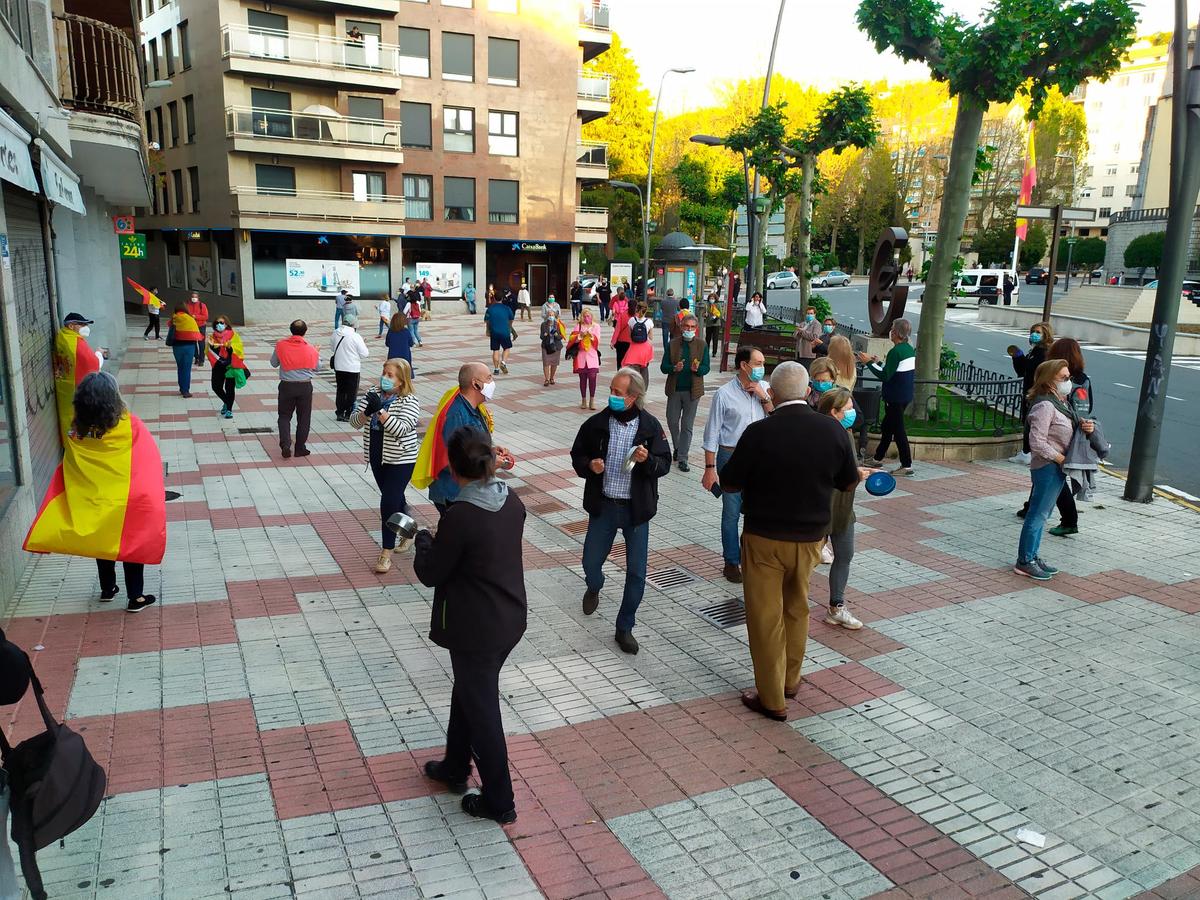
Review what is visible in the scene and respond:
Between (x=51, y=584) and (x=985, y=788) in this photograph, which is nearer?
(x=985, y=788)

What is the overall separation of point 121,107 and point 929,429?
12.9 metres

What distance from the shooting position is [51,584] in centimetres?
704

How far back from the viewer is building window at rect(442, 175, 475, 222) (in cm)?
4131

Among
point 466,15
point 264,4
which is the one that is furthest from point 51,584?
point 466,15

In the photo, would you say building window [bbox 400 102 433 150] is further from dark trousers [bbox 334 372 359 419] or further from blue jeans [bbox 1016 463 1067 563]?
blue jeans [bbox 1016 463 1067 563]

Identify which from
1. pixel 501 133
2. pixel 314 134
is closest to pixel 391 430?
pixel 314 134

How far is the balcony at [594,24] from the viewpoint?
43719 millimetres

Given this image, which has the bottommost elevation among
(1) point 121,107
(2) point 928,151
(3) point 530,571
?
(3) point 530,571

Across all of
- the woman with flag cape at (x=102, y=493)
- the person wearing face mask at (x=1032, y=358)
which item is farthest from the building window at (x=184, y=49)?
the woman with flag cape at (x=102, y=493)

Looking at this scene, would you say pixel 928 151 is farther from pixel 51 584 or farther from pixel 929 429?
pixel 51 584

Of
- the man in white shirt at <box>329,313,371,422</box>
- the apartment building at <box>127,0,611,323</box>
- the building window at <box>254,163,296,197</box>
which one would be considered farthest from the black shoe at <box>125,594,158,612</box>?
the building window at <box>254,163,296,197</box>

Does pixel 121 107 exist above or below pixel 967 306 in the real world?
above

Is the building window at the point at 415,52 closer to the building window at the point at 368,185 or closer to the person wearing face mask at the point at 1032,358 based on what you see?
the building window at the point at 368,185

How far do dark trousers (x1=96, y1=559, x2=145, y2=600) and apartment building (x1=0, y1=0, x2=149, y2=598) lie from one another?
0.64 metres
